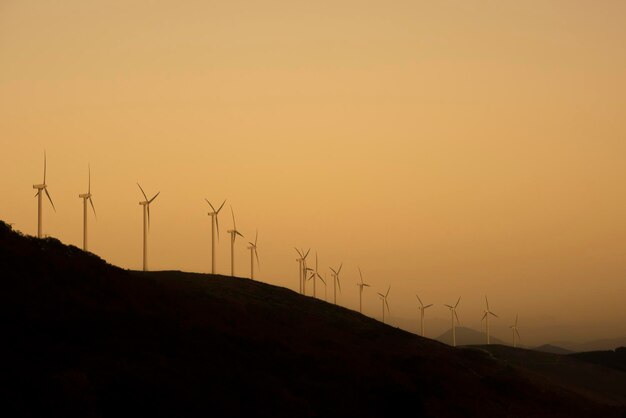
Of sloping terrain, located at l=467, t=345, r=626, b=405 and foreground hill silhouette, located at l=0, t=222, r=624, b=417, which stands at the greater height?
foreground hill silhouette, located at l=0, t=222, r=624, b=417

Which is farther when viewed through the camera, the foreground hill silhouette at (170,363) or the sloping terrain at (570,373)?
the sloping terrain at (570,373)

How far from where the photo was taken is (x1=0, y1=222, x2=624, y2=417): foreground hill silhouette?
140 feet

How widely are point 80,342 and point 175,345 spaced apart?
6.37 m

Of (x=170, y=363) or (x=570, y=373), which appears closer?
(x=170, y=363)

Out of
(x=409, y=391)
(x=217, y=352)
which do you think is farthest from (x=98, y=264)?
(x=409, y=391)

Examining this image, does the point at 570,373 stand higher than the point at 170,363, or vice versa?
the point at 170,363

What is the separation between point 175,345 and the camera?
55.4m

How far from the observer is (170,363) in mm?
50250

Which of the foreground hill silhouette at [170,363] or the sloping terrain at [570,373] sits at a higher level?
the foreground hill silhouette at [170,363]

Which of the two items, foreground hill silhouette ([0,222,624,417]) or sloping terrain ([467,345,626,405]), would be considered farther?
sloping terrain ([467,345,626,405])

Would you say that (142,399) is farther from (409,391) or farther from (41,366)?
(409,391)

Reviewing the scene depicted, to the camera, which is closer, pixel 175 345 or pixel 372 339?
pixel 175 345

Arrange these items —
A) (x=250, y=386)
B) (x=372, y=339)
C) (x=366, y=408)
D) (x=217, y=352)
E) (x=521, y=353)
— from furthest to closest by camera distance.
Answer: (x=521, y=353) < (x=372, y=339) < (x=217, y=352) < (x=366, y=408) < (x=250, y=386)

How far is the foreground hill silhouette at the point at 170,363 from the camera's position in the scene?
42562 mm
